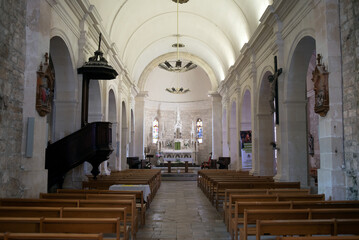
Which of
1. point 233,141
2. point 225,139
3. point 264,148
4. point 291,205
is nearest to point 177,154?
point 225,139

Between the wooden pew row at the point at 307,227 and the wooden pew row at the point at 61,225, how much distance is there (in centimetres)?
160

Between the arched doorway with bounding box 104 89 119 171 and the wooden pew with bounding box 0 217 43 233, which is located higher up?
the arched doorway with bounding box 104 89 119 171

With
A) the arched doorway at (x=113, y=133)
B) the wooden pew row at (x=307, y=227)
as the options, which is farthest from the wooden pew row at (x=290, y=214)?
the arched doorway at (x=113, y=133)

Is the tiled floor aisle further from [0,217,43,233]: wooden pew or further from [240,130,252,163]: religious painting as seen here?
[240,130,252,163]: religious painting

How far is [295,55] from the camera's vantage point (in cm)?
979

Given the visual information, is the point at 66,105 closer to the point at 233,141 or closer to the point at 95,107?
the point at 95,107

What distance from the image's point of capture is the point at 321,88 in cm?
713

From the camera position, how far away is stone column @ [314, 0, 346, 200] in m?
6.68

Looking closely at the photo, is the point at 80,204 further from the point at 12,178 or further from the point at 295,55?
the point at 295,55

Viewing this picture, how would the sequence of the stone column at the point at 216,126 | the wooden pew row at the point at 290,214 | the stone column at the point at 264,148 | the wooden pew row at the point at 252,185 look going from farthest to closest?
the stone column at the point at 216,126
the stone column at the point at 264,148
the wooden pew row at the point at 252,185
the wooden pew row at the point at 290,214

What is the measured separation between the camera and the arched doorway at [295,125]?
10.0 meters

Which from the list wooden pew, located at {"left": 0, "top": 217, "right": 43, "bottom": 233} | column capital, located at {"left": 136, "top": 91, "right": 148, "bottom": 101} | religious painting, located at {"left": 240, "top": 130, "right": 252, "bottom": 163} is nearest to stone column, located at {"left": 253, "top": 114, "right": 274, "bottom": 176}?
religious painting, located at {"left": 240, "top": 130, "right": 252, "bottom": 163}

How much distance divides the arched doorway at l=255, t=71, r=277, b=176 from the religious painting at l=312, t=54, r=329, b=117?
19.5 ft

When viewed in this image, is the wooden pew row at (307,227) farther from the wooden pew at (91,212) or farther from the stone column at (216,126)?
the stone column at (216,126)
